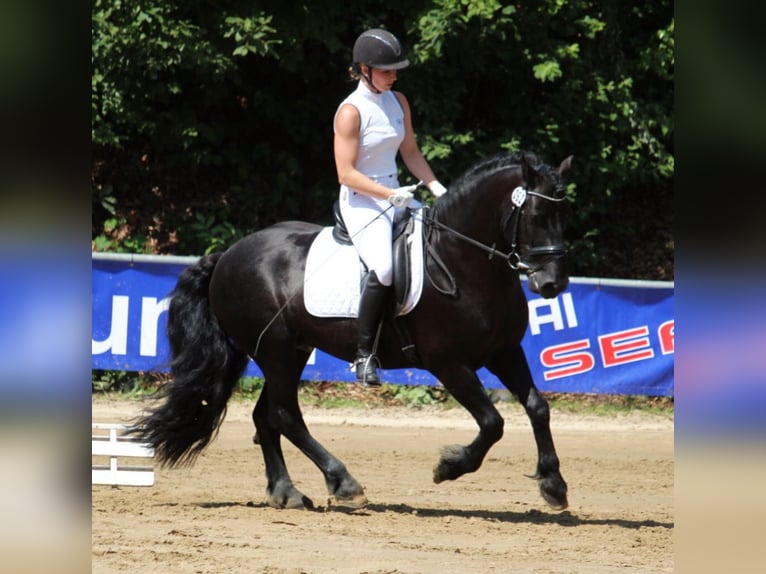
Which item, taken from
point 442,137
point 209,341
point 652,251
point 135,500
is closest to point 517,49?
point 442,137

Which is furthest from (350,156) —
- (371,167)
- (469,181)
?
(469,181)

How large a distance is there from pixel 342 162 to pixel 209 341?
1.78 meters

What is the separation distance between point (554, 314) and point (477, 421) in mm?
5408

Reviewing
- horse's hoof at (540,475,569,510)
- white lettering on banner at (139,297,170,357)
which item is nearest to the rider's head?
horse's hoof at (540,475,569,510)

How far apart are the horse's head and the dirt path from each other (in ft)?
5.04

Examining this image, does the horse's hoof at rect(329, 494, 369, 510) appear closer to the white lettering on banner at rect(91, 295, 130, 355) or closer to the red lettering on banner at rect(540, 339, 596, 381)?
the red lettering on banner at rect(540, 339, 596, 381)

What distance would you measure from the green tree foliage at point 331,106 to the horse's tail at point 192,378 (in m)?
6.54

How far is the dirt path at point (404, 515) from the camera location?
5.84 meters

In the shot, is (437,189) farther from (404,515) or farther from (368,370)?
(404,515)

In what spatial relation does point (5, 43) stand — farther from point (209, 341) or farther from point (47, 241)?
point (209, 341)

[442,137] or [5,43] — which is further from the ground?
[5,43]

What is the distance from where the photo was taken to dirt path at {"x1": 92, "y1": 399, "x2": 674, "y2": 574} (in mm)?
5840

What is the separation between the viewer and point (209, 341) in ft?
26.6

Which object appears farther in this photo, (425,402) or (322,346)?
(425,402)
